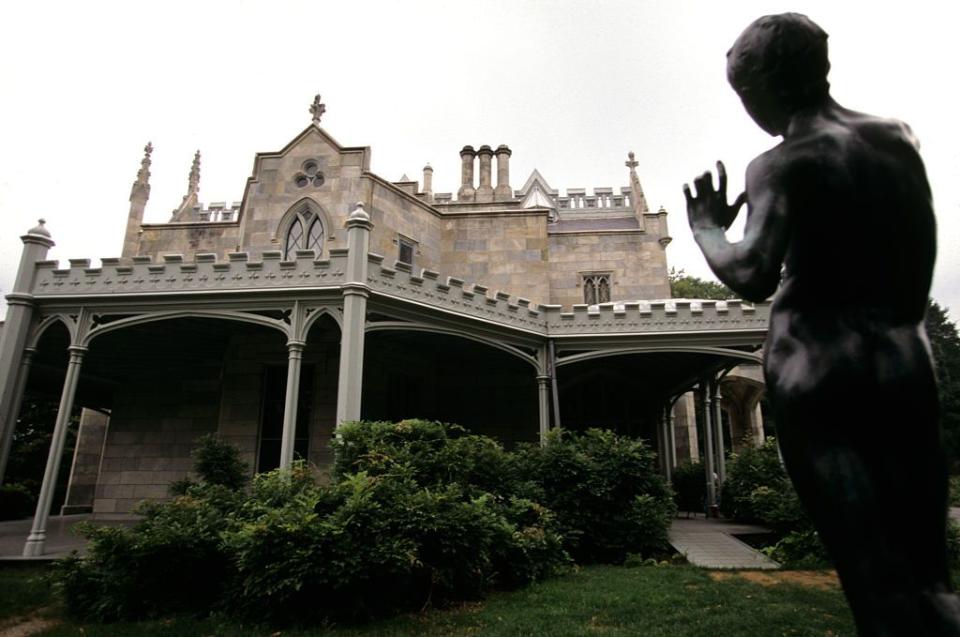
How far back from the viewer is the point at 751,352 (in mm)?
13727

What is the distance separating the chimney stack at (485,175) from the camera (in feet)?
77.3

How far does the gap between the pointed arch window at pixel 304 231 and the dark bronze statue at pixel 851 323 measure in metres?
14.8

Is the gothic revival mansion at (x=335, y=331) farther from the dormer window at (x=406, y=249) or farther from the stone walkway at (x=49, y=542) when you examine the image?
the stone walkway at (x=49, y=542)

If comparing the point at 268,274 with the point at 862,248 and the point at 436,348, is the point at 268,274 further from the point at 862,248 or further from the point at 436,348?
the point at 862,248

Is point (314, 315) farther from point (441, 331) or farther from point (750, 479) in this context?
point (750, 479)

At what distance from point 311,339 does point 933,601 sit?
513 inches

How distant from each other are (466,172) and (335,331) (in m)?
14.4

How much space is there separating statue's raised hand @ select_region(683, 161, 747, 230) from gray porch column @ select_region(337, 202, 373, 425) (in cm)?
835

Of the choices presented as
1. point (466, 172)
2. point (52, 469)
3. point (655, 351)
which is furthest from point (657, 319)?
point (466, 172)

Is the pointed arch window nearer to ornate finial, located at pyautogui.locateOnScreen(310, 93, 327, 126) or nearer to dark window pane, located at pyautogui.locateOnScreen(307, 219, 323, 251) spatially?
dark window pane, located at pyautogui.locateOnScreen(307, 219, 323, 251)

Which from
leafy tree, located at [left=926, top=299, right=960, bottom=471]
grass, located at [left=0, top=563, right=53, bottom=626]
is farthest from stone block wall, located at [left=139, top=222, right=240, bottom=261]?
leafy tree, located at [left=926, top=299, right=960, bottom=471]

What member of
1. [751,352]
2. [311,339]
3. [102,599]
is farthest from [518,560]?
[751,352]

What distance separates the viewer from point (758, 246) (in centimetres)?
169

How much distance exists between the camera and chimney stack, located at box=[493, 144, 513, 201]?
23.5m
